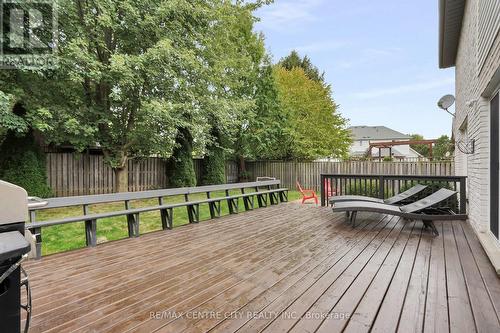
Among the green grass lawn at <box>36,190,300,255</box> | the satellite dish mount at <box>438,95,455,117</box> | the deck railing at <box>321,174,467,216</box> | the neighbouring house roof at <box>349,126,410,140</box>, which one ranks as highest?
the neighbouring house roof at <box>349,126,410,140</box>

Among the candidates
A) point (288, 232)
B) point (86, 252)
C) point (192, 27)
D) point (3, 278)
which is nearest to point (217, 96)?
point (192, 27)

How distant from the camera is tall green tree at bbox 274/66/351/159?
1648cm

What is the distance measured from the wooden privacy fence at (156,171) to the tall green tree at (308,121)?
5.28ft

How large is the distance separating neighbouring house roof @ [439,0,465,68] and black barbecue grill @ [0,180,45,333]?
8.33 meters

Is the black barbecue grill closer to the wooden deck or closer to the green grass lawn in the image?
the wooden deck

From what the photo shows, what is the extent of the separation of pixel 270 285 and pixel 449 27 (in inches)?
327

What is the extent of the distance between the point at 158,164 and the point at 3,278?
40.8ft

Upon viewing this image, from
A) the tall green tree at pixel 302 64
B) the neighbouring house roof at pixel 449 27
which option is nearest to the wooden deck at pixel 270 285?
the neighbouring house roof at pixel 449 27

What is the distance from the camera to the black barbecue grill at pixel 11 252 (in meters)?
1.05

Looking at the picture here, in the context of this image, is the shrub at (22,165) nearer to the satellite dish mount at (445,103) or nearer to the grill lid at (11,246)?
the grill lid at (11,246)

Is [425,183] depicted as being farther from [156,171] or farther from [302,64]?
[302,64]

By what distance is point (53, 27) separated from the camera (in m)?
7.90

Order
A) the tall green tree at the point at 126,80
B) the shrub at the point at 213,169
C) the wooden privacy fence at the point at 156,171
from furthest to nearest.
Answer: the shrub at the point at 213,169 < the wooden privacy fence at the point at 156,171 < the tall green tree at the point at 126,80

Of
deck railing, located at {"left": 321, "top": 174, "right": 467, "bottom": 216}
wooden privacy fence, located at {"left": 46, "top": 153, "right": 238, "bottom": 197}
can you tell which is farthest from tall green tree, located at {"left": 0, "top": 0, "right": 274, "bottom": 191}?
deck railing, located at {"left": 321, "top": 174, "right": 467, "bottom": 216}
